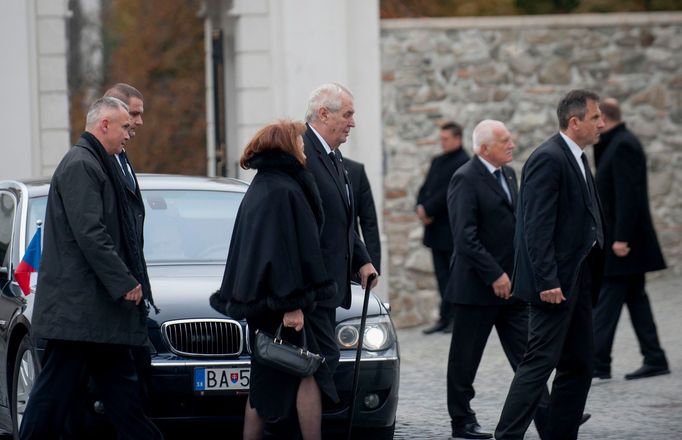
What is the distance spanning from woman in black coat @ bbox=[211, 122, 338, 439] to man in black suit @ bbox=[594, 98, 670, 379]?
4.24 metres

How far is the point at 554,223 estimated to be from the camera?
7191mm

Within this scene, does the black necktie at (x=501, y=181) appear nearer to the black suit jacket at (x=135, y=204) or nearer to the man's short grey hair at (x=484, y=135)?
the man's short grey hair at (x=484, y=135)

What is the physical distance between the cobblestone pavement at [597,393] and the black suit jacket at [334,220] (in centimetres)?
192

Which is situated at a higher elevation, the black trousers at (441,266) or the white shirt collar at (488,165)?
the white shirt collar at (488,165)

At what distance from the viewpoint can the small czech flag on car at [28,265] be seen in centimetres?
718

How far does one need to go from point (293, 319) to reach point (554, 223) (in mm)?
1629

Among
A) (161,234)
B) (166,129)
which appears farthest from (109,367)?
(166,129)

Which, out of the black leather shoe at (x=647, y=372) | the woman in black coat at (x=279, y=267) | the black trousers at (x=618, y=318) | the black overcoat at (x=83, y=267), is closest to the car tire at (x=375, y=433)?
the woman in black coat at (x=279, y=267)

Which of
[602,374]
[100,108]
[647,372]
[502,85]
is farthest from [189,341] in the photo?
[502,85]

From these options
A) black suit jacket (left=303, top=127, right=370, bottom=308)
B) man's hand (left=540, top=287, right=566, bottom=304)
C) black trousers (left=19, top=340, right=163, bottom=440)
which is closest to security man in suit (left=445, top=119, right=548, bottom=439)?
man's hand (left=540, top=287, right=566, bottom=304)

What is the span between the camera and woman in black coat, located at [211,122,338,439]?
6262 mm

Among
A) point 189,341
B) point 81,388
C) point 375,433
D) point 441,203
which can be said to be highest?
point 441,203

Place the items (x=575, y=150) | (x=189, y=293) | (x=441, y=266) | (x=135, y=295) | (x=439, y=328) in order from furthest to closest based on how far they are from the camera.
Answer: (x=439, y=328) → (x=441, y=266) → (x=575, y=150) → (x=189, y=293) → (x=135, y=295)

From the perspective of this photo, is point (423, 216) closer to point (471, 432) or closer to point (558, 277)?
point (471, 432)
